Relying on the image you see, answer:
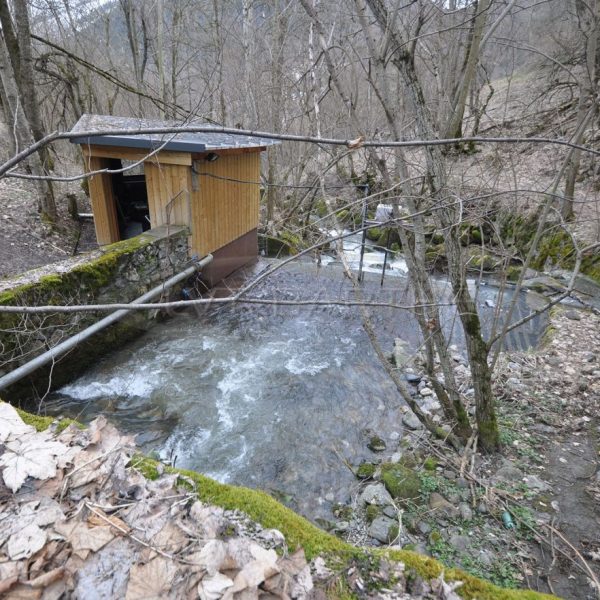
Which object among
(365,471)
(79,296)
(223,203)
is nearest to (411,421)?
(365,471)

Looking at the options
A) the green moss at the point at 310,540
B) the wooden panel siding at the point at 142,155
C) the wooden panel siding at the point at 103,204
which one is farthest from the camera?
the wooden panel siding at the point at 103,204

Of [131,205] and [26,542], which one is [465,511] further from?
[131,205]

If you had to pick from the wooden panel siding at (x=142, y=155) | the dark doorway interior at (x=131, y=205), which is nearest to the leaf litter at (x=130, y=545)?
the wooden panel siding at (x=142, y=155)

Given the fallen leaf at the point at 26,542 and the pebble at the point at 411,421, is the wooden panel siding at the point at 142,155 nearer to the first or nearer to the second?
the pebble at the point at 411,421

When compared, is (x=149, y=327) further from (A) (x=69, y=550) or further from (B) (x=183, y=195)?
(A) (x=69, y=550)

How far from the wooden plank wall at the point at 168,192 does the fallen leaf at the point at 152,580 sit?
614cm

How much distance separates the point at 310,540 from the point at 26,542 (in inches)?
39.9

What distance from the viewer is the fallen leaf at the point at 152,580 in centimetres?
120

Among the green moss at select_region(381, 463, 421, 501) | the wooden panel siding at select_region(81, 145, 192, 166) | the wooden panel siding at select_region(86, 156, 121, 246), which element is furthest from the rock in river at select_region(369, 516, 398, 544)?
the wooden panel siding at select_region(86, 156, 121, 246)

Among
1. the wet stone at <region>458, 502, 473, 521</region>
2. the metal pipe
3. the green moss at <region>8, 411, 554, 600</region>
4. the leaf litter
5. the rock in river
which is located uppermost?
the leaf litter

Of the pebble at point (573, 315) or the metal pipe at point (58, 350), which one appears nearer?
the metal pipe at point (58, 350)

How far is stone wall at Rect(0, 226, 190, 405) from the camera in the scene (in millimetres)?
4402

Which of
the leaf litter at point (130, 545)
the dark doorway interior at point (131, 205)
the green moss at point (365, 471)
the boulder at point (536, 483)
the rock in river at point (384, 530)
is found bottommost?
the green moss at point (365, 471)

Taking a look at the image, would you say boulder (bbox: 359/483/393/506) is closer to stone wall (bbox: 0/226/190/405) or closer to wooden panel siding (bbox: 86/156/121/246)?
stone wall (bbox: 0/226/190/405)
